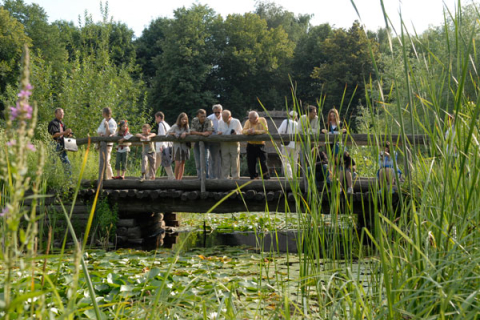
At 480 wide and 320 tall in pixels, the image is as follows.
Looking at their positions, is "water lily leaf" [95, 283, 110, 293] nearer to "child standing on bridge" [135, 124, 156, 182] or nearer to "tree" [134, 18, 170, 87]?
"child standing on bridge" [135, 124, 156, 182]

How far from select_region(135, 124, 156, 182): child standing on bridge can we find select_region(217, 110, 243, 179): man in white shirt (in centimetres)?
131

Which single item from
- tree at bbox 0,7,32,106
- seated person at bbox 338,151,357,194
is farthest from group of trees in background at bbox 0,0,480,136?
seated person at bbox 338,151,357,194

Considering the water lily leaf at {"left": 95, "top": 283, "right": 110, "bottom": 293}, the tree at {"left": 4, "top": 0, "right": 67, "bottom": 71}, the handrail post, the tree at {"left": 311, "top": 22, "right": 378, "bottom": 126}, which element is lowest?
the water lily leaf at {"left": 95, "top": 283, "right": 110, "bottom": 293}

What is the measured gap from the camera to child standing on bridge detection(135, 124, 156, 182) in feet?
31.5

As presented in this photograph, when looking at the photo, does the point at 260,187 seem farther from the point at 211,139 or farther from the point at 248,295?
the point at 248,295

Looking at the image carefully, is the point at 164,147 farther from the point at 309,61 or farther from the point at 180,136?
the point at 309,61

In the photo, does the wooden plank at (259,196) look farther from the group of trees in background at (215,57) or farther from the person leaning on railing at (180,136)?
the group of trees in background at (215,57)

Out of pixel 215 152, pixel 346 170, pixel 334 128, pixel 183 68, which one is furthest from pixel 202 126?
pixel 183 68

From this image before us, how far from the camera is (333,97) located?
3206 cm

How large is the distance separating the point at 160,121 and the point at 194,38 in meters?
28.2

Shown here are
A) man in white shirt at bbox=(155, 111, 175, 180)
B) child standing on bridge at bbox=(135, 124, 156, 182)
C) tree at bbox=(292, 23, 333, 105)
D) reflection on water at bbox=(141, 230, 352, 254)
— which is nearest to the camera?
child standing on bridge at bbox=(135, 124, 156, 182)

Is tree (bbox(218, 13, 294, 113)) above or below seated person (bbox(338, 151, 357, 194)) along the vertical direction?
above

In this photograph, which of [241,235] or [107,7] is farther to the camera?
→ [107,7]

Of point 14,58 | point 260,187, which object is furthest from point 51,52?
point 260,187
